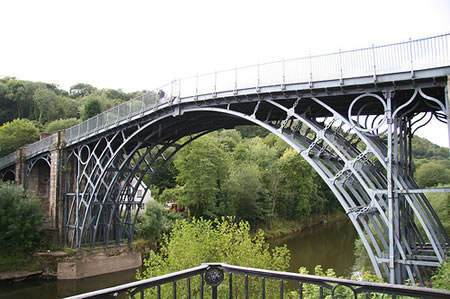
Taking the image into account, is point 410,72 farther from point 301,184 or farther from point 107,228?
point 301,184

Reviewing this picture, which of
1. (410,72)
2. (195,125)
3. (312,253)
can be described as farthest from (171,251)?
(312,253)

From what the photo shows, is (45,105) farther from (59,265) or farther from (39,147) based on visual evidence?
(59,265)

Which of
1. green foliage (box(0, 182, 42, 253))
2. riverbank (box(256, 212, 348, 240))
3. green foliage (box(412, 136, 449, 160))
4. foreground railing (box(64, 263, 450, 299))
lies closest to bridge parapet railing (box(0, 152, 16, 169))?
green foliage (box(0, 182, 42, 253))

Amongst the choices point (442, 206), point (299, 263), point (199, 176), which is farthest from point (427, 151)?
point (442, 206)

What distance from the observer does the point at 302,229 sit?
42.4 meters

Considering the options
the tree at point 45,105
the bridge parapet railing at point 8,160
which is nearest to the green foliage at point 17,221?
the bridge parapet railing at point 8,160

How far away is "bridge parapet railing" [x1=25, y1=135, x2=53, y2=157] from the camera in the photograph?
26.7 meters

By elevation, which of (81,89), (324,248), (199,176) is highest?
(81,89)

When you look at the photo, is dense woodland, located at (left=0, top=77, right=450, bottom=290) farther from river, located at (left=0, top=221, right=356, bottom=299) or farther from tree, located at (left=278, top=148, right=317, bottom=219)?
river, located at (left=0, top=221, right=356, bottom=299)

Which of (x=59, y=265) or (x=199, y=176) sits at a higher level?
(x=199, y=176)

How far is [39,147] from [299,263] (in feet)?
69.6

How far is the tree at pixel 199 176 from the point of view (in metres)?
33.6

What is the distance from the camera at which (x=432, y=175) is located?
38969mm

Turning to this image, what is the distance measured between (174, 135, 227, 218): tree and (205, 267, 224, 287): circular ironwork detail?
2996cm
